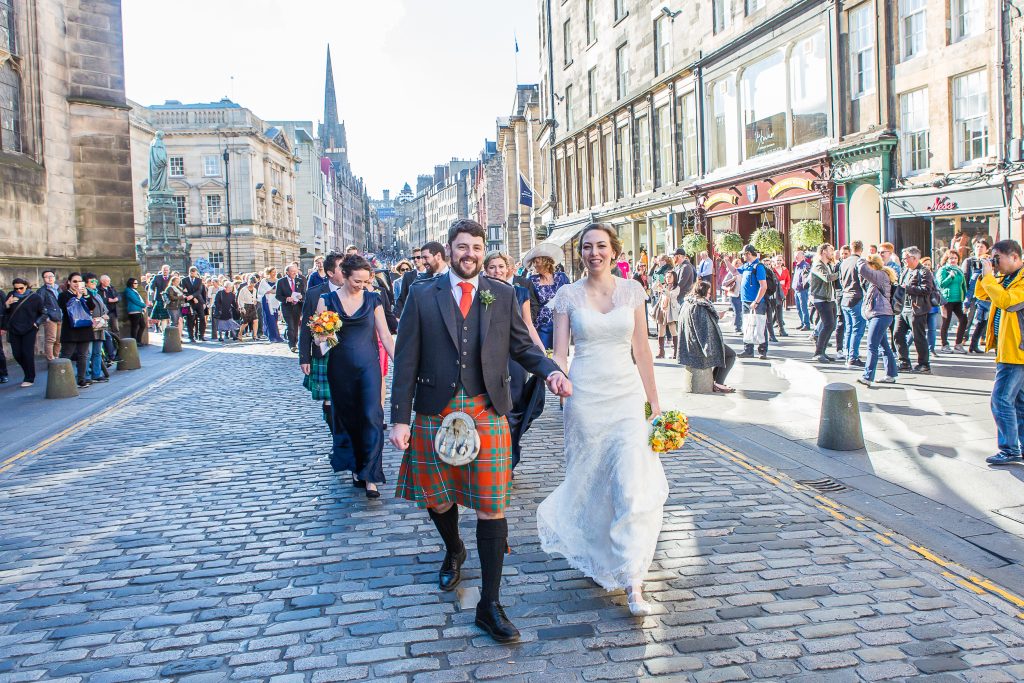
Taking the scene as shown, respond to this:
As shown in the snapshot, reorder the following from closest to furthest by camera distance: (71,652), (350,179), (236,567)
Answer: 1. (71,652)
2. (236,567)
3. (350,179)

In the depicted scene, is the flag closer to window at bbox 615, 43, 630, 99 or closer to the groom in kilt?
window at bbox 615, 43, 630, 99

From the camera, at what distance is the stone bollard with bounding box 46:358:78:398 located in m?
12.2

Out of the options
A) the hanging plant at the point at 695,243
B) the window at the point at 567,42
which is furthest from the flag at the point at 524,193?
the hanging plant at the point at 695,243

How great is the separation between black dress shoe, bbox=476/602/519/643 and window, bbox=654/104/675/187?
2777 cm

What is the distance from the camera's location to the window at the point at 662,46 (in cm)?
2988

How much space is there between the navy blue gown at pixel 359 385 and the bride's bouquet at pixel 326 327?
172 mm

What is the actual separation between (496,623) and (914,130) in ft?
61.8

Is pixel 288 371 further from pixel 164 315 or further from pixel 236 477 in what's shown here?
pixel 164 315

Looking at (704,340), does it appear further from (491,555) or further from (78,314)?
(78,314)

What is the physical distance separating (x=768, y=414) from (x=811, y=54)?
16420mm

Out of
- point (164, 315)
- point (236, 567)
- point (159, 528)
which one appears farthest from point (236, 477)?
point (164, 315)

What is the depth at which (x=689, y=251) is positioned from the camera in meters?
25.6

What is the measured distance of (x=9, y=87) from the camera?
17.5m

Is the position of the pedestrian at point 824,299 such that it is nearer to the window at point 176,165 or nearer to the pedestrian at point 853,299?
the pedestrian at point 853,299
